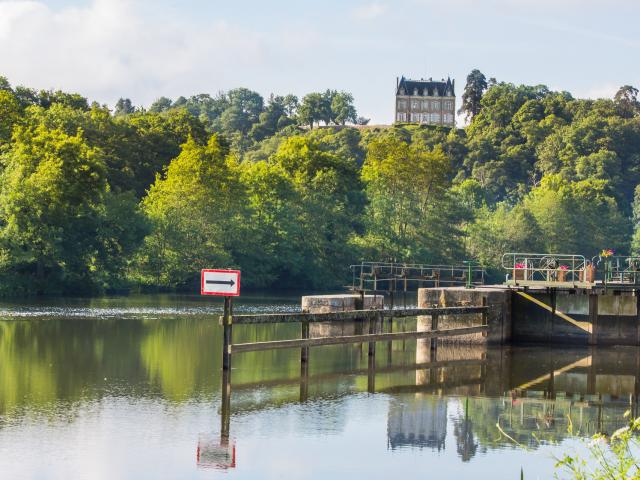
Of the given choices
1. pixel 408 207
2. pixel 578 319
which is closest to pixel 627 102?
pixel 408 207

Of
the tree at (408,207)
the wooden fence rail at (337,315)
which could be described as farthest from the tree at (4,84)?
the wooden fence rail at (337,315)

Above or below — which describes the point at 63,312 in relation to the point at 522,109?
below

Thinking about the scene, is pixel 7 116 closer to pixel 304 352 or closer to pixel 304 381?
pixel 304 352

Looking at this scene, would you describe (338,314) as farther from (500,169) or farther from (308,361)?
(500,169)

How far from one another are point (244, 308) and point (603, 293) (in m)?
22.1

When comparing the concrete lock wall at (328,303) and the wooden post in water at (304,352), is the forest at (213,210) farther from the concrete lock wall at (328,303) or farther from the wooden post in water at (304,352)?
the wooden post in water at (304,352)

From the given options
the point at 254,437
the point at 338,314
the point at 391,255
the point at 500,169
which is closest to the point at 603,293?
the point at 338,314

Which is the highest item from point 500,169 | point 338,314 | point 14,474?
point 500,169

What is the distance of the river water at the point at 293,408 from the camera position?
2167 centimetres

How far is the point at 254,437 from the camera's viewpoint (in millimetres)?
23797

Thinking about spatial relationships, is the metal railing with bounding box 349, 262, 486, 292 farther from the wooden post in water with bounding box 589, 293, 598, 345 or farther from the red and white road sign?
the red and white road sign

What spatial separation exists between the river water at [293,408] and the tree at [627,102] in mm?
A: 150093

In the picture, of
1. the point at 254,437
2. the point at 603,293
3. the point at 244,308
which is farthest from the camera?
the point at 244,308

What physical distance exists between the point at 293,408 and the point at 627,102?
174946mm
